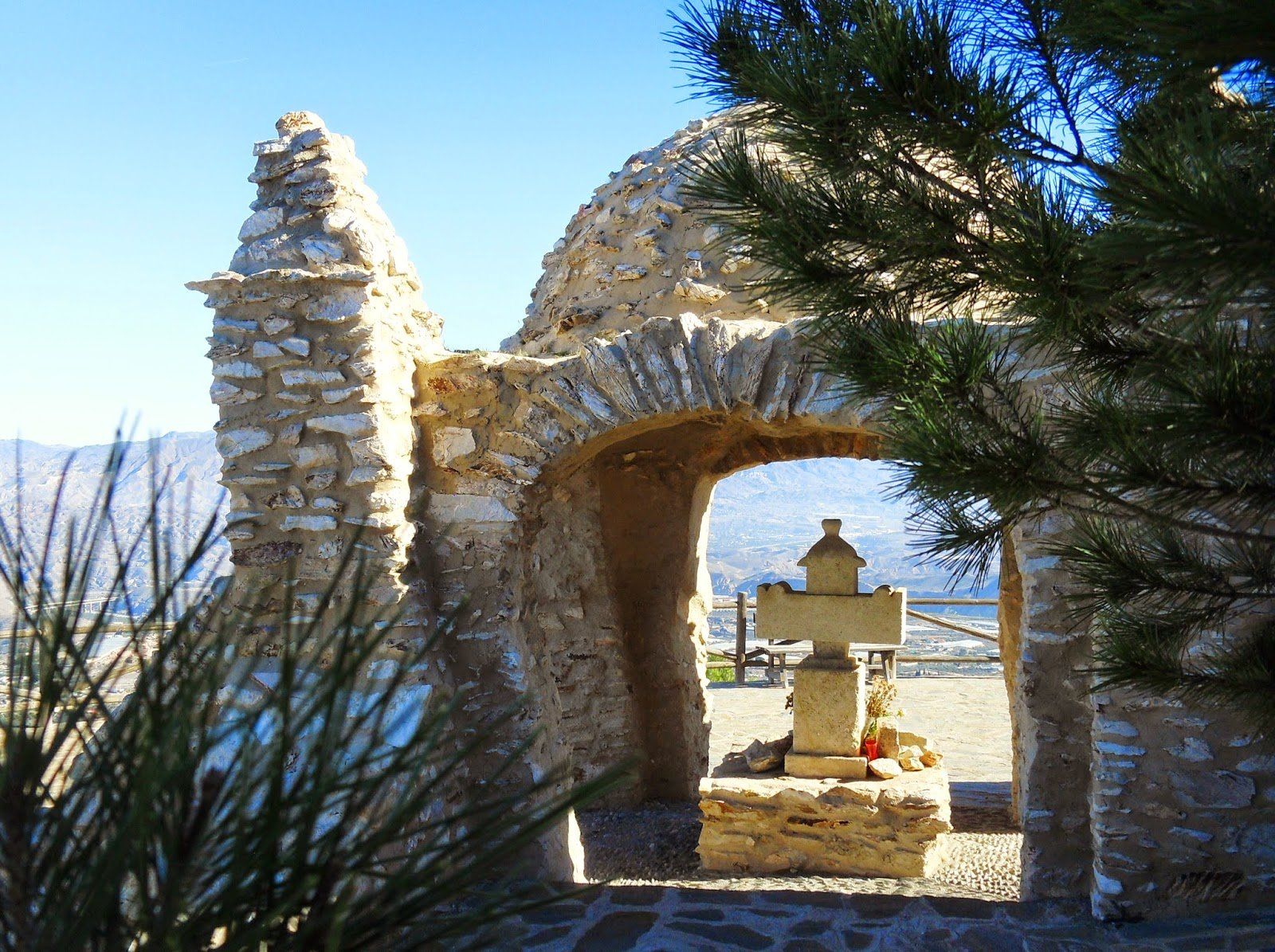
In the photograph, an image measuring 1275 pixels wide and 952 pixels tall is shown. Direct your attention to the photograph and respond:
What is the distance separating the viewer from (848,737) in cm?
590

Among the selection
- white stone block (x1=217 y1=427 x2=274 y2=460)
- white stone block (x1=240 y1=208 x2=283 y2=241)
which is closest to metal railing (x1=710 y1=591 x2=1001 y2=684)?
white stone block (x1=217 y1=427 x2=274 y2=460)

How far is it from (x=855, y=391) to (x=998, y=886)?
152 inches

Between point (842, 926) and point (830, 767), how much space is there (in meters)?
1.84

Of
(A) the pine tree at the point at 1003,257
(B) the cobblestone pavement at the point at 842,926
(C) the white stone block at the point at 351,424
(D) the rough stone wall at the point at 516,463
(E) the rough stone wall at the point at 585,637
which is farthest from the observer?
(E) the rough stone wall at the point at 585,637

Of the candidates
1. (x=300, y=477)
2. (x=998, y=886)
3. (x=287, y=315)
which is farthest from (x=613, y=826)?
(x=287, y=315)

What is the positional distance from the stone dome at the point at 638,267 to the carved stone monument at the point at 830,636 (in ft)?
4.96

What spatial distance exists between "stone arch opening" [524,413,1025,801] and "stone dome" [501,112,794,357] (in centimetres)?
94

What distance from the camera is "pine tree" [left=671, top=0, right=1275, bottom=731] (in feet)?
7.13

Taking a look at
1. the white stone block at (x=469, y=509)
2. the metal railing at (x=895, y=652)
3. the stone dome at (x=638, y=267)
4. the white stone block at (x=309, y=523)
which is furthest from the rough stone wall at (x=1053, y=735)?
the metal railing at (x=895, y=652)

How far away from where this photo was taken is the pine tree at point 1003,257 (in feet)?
7.13

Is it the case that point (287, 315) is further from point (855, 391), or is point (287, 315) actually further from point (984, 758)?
point (984, 758)

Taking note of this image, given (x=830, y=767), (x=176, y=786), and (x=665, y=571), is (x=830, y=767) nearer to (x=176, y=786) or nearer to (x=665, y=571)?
(x=665, y=571)

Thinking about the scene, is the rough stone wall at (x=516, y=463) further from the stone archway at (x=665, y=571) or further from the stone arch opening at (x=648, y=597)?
the stone archway at (x=665, y=571)

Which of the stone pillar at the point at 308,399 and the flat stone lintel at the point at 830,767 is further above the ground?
the stone pillar at the point at 308,399
